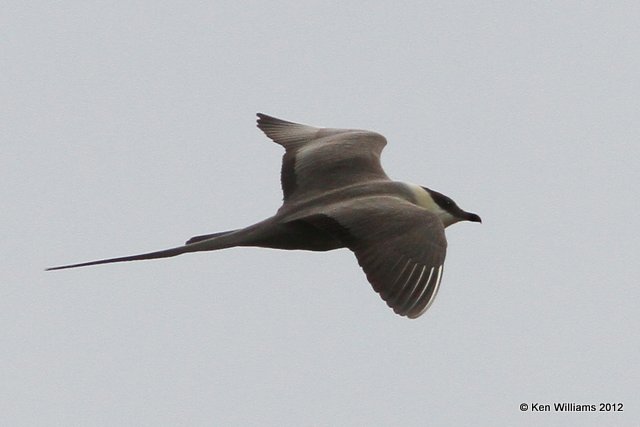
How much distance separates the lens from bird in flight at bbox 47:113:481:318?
9188 mm

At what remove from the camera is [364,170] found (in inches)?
427

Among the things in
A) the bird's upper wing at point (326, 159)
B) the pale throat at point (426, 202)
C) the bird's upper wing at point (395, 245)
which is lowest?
the bird's upper wing at point (395, 245)

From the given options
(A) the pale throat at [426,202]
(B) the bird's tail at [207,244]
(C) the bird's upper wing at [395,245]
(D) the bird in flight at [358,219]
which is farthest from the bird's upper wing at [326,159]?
(C) the bird's upper wing at [395,245]

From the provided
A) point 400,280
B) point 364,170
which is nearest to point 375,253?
point 400,280

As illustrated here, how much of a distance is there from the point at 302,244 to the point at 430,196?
1144mm

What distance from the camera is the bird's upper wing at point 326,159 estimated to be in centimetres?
1068

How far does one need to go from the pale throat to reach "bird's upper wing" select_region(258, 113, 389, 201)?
31cm

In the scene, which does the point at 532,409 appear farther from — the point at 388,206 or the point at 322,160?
the point at 322,160

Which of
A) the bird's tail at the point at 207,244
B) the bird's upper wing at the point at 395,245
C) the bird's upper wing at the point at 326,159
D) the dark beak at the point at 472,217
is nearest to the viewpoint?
the bird's upper wing at the point at 395,245

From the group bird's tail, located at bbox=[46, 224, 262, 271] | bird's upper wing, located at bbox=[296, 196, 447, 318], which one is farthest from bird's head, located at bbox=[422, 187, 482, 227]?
bird's tail, located at bbox=[46, 224, 262, 271]

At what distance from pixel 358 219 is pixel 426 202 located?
1.17 metres

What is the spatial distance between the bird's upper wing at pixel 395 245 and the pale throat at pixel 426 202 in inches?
25.5

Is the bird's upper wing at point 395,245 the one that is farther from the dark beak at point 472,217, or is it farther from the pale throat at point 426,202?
the dark beak at point 472,217

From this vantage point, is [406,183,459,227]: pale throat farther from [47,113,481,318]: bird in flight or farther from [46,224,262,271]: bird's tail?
[46,224,262,271]: bird's tail
